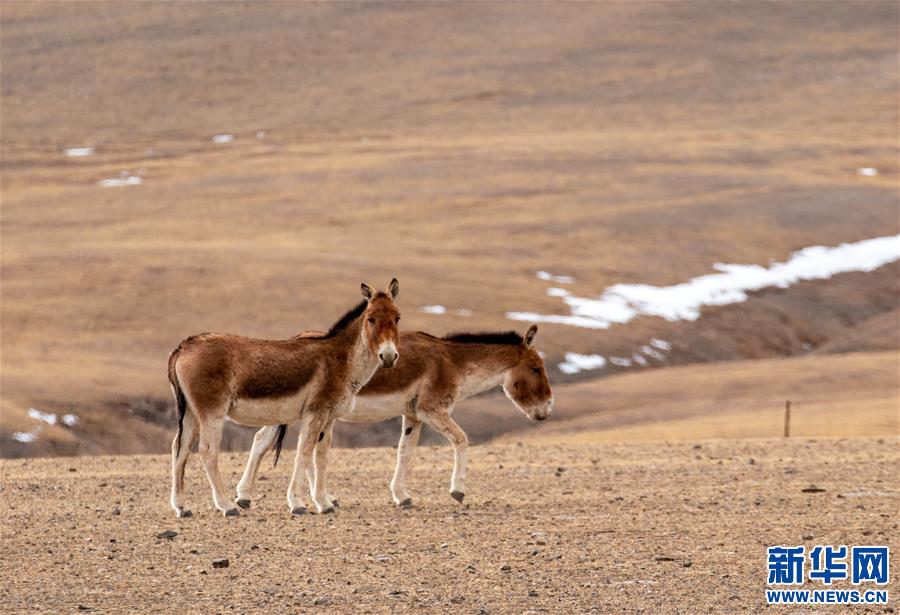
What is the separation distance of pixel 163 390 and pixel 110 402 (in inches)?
71.3

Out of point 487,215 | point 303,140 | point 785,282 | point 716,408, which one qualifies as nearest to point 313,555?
point 716,408

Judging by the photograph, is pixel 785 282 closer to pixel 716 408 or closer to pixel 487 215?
pixel 487 215

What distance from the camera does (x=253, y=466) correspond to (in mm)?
16141

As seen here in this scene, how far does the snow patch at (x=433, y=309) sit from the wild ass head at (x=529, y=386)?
30488mm

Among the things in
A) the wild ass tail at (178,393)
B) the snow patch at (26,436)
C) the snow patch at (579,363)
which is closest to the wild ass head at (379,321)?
the wild ass tail at (178,393)

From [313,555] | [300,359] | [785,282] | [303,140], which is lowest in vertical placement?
[313,555]

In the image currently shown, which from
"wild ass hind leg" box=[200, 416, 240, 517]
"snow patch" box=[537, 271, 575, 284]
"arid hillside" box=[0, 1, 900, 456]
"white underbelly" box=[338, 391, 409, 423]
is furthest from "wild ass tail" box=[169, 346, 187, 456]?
"snow patch" box=[537, 271, 575, 284]

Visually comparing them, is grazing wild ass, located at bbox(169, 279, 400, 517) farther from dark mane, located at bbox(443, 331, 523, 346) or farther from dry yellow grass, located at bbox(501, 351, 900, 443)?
dry yellow grass, located at bbox(501, 351, 900, 443)

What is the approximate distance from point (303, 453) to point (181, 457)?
1.21 meters

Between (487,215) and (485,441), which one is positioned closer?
(485,441)

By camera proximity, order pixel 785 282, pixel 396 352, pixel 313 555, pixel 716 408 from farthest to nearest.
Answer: pixel 785 282
pixel 716 408
pixel 396 352
pixel 313 555

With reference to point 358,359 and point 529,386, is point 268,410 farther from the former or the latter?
point 529,386

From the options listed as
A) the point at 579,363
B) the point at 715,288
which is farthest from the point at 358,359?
the point at 715,288

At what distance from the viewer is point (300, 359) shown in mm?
15664
